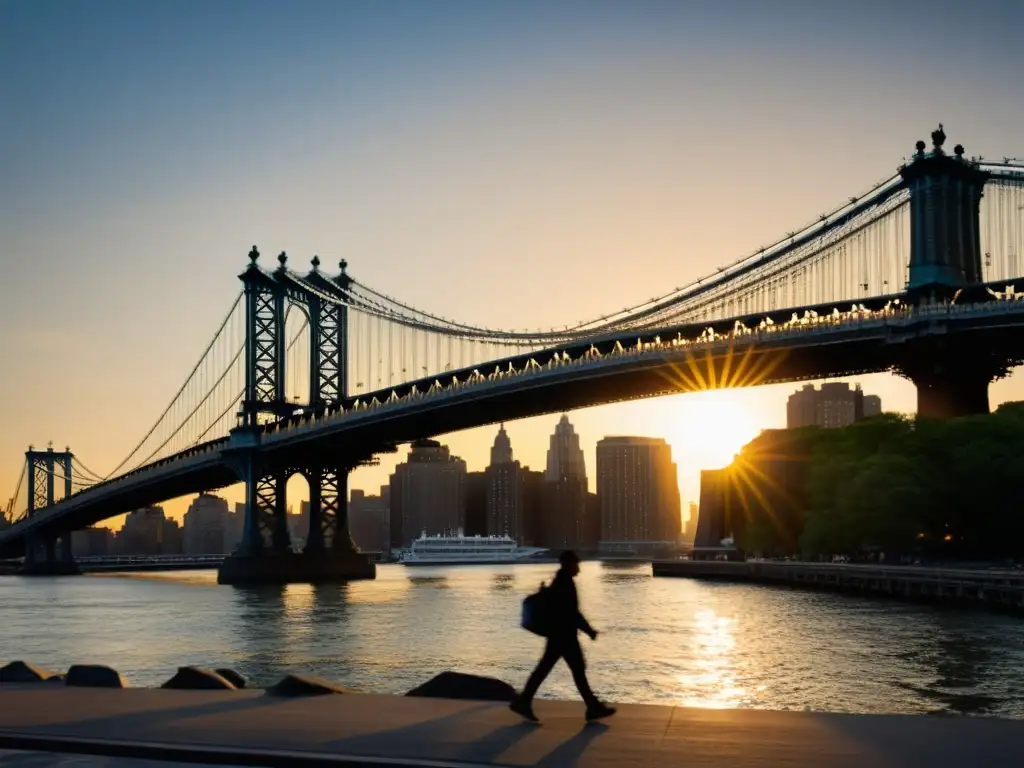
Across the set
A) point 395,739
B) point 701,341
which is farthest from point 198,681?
point 701,341

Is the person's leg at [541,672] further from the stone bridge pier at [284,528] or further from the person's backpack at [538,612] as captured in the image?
the stone bridge pier at [284,528]

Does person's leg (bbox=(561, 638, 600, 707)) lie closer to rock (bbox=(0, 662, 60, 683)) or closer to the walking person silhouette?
the walking person silhouette

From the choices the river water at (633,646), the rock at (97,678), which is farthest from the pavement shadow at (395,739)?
the river water at (633,646)

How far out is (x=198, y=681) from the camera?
611 inches

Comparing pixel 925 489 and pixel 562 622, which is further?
pixel 925 489

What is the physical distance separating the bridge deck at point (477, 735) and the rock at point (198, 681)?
5.42 feet

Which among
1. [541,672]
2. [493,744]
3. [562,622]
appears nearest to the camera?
[493,744]

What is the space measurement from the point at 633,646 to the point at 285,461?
59.8m

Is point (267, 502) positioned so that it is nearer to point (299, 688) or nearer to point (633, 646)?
point (633, 646)

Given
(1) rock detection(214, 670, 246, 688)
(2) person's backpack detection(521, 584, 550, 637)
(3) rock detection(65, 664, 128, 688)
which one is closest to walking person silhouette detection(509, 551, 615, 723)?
(2) person's backpack detection(521, 584, 550, 637)

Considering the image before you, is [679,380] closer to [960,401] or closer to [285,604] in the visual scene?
[960,401]

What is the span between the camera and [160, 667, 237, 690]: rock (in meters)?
15.5

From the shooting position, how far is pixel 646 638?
39.0 m

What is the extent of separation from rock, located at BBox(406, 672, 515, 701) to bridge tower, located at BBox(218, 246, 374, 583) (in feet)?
249
